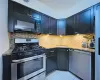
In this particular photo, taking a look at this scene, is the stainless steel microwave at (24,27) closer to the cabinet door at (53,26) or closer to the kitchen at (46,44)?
the kitchen at (46,44)

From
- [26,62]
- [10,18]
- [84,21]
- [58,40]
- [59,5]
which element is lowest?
[26,62]

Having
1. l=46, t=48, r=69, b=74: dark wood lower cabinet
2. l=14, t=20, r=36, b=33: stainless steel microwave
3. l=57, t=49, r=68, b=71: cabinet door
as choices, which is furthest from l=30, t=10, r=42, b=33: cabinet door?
l=57, t=49, r=68, b=71: cabinet door

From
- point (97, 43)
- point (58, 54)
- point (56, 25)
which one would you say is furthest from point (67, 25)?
point (97, 43)

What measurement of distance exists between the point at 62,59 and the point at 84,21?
5.31 feet

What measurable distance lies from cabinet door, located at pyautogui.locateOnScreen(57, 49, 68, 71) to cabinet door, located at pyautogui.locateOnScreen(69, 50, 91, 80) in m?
0.21

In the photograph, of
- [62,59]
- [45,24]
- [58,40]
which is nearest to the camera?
[45,24]

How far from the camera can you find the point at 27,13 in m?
3.03

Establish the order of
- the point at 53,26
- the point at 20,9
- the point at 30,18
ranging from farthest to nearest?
the point at 53,26, the point at 30,18, the point at 20,9

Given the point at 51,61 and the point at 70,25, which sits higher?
the point at 70,25

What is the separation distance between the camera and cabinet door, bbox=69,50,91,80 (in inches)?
106

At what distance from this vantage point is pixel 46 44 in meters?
4.39

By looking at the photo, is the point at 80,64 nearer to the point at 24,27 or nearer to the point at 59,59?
the point at 59,59

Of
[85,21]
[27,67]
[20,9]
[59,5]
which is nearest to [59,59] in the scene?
[85,21]

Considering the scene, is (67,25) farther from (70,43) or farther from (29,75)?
(29,75)
